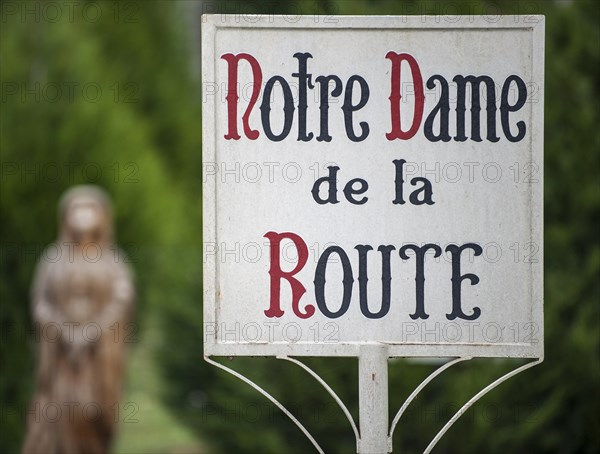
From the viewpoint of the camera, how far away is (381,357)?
198 centimetres

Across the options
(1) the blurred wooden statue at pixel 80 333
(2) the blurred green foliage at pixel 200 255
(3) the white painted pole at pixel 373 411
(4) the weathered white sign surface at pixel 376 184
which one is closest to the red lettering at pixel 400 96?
(4) the weathered white sign surface at pixel 376 184

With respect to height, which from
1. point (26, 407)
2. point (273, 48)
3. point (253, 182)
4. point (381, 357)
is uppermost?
point (273, 48)

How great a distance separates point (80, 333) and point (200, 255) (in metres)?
1.04

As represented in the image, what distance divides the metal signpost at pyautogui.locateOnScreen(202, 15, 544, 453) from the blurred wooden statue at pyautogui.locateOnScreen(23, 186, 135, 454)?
199 inches

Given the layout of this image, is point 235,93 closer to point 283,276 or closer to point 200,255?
point 283,276

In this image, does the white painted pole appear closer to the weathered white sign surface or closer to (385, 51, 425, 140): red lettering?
the weathered white sign surface

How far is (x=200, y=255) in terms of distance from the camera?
24.2 feet

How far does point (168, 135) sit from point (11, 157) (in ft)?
23.8

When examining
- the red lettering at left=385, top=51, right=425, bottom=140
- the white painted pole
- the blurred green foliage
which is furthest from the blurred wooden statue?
the red lettering at left=385, top=51, right=425, bottom=140

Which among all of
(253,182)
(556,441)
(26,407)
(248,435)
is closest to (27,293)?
(26,407)

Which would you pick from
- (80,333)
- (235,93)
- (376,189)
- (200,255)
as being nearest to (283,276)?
(376,189)

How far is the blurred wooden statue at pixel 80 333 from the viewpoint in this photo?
679 centimetres

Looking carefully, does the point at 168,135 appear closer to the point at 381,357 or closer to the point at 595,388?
the point at 595,388

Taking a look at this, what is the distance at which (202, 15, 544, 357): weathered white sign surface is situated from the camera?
1.98 metres
